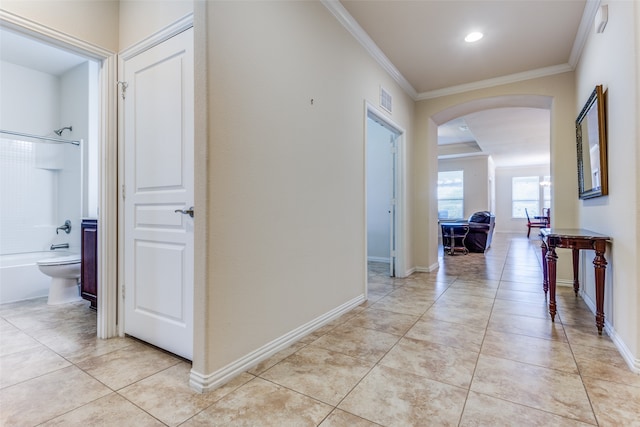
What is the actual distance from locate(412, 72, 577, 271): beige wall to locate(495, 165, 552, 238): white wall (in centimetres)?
879

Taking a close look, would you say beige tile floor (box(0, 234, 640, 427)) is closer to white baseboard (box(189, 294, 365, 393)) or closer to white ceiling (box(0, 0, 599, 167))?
white baseboard (box(189, 294, 365, 393))

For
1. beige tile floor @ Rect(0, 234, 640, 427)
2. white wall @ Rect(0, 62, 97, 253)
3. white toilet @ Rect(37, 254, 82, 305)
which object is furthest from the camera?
white wall @ Rect(0, 62, 97, 253)

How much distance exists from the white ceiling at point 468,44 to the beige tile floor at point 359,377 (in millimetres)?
2627

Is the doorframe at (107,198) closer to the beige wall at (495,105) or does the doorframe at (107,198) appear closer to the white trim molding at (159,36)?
the white trim molding at (159,36)

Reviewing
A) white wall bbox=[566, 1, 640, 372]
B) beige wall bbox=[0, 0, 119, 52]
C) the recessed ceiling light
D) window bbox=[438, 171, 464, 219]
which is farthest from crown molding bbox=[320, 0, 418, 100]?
window bbox=[438, 171, 464, 219]

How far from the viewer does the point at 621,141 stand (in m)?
1.95

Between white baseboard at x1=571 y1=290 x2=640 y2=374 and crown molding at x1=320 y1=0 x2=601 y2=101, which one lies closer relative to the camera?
white baseboard at x1=571 y1=290 x2=640 y2=374

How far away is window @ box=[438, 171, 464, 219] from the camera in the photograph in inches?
397

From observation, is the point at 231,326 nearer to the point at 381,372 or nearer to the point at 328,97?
the point at 381,372

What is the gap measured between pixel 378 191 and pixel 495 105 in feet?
7.06

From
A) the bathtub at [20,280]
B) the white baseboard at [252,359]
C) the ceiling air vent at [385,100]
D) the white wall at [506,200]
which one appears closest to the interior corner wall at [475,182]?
the white wall at [506,200]

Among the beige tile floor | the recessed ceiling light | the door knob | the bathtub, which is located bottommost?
the beige tile floor

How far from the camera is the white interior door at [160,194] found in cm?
189

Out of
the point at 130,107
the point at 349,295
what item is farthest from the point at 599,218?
the point at 130,107
